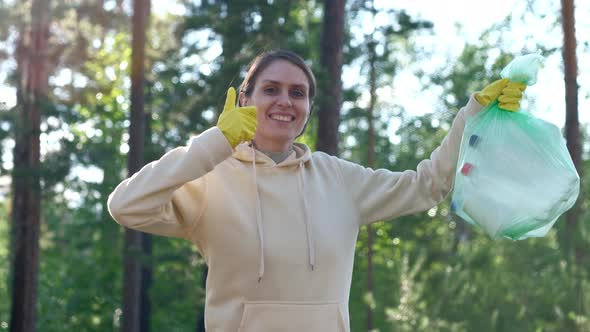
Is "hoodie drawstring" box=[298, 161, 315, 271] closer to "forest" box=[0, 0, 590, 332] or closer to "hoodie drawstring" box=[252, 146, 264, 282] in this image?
"hoodie drawstring" box=[252, 146, 264, 282]

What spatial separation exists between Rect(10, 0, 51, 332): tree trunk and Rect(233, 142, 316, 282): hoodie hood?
1251cm

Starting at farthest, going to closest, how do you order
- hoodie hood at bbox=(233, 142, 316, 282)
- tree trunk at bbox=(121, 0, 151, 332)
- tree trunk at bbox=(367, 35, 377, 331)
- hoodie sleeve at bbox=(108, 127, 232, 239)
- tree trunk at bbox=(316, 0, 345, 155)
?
tree trunk at bbox=(367, 35, 377, 331)
tree trunk at bbox=(121, 0, 151, 332)
tree trunk at bbox=(316, 0, 345, 155)
hoodie hood at bbox=(233, 142, 316, 282)
hoodie sleeve at bbox=(108, 127, 232, 239)

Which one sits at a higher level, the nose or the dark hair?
the dark hair

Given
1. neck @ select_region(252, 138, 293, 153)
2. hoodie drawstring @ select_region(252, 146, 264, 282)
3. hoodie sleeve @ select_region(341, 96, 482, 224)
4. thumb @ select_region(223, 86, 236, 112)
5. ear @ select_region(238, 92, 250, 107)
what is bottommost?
hoodie drawstring @ select_region(252, 146, 264, 282)

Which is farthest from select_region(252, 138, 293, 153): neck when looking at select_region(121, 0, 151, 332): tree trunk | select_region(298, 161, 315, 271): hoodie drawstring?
select_region(121, 0, 151, 332): tree trunk

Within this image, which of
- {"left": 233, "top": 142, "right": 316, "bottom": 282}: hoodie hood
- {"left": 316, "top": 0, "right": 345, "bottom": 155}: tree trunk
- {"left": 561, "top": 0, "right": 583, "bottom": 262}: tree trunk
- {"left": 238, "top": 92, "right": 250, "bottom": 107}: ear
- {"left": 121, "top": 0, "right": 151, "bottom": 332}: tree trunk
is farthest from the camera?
{"left": 121, "top": 0, "right": 151, "bottom": 332}: tree trunk

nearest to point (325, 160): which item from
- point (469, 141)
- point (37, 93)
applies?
point (469, 141)

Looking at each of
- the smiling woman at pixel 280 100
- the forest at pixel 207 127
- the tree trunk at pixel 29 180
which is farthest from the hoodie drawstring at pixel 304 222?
the tree trunk at pixel 29 180

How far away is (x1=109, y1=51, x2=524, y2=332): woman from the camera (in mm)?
2623

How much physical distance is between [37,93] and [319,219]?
44.3 feet

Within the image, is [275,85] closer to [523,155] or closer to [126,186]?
[126,186]

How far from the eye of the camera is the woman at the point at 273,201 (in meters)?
2.62

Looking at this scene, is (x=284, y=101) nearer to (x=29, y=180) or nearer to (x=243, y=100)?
(x=243, y=100)

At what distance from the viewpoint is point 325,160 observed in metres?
3.00
